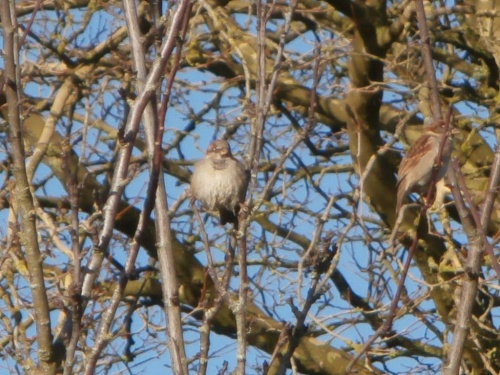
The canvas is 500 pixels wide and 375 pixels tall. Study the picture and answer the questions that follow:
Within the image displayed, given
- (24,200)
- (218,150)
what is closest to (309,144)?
(218,150)

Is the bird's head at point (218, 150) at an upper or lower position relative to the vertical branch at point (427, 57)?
upper

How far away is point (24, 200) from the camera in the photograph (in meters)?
2.27

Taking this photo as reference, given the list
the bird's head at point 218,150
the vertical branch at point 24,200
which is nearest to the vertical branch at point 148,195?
the vertical branch at point 24,200

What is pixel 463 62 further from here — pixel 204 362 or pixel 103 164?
pixel 204 362

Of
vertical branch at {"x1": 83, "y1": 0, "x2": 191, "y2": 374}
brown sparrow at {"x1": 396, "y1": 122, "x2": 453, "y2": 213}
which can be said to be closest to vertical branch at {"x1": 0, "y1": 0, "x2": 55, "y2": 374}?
vertical branch at {"x1": 83, "y1": 0, "x2": 191, "y2": 374}

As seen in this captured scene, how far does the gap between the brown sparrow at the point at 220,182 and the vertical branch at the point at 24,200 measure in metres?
3.53

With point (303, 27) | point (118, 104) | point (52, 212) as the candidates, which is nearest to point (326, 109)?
point (303, 27)

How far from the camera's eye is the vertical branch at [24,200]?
2209 mm

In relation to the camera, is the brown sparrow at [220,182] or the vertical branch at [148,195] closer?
the vertical branch at [148,195]

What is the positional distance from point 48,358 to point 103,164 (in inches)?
204

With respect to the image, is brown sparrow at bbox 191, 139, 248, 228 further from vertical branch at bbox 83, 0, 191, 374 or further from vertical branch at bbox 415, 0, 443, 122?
vertical branch at bbox 83, 0, 191, 374

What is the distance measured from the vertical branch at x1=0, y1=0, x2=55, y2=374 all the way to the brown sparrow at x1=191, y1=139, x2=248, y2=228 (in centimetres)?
353

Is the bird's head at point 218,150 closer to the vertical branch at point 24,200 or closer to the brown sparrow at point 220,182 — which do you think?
the brown sparrow at point 220,182

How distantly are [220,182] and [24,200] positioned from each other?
12.2 ft
